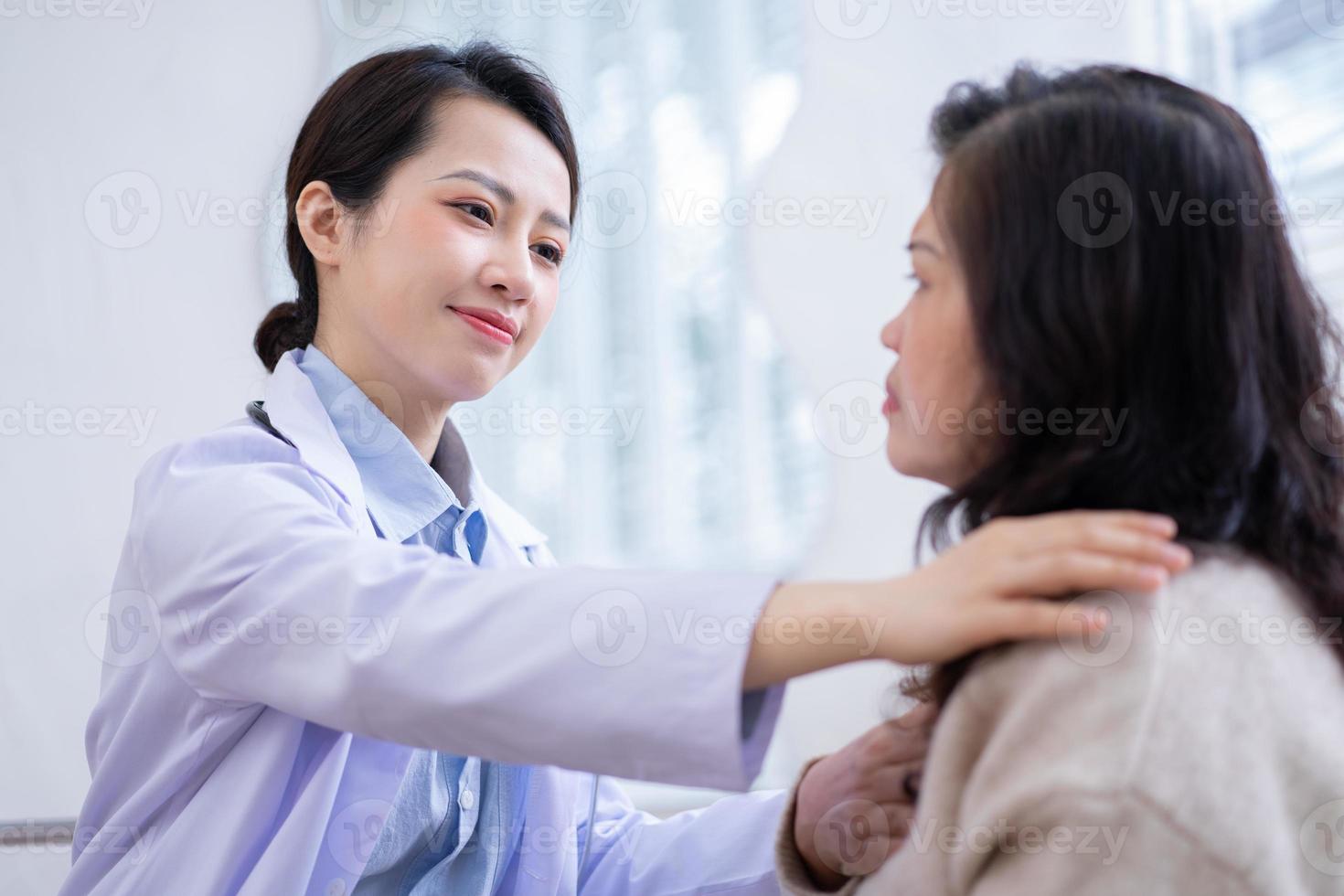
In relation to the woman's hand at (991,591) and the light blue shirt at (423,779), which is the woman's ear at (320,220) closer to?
the light blue shirt at (423,779)

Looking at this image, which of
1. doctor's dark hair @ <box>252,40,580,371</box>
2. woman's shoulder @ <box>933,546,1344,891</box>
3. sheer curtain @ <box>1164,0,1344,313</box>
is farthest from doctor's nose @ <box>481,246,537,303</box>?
sheer curtain @ <box>1164,0,1344,313</box>

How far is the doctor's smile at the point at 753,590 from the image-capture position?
2.07ft

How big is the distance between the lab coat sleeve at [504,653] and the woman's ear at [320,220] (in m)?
0.48

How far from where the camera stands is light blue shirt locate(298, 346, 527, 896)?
104 cm

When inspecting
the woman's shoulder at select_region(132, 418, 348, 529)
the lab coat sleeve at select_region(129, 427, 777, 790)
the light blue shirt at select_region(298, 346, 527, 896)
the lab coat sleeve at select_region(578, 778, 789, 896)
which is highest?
the woman's shoulder at select_region(132, 418, 348, 529)

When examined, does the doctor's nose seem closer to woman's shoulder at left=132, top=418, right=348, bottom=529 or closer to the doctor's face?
the doctor's face

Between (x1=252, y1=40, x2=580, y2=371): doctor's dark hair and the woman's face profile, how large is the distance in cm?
60

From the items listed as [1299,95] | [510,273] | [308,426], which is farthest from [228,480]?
[1299,95]

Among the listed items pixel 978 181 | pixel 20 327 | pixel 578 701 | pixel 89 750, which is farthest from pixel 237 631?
pixel 20 327

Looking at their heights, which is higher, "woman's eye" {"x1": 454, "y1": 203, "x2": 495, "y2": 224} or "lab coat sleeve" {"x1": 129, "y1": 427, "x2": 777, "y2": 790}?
"woman's eye" {"x1": 454, "y1": 203, "x2": 495, "y2": 224}

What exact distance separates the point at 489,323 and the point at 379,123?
24cm

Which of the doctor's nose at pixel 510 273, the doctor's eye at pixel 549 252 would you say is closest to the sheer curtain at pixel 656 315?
the doctor's eye at pixel 549 252

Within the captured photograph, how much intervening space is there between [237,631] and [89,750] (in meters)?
0.40

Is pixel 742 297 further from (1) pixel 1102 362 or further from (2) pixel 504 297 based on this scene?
(1) pixel 1102 362
